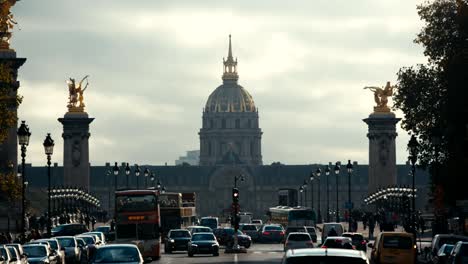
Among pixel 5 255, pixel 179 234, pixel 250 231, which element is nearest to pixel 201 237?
pixel 179 234

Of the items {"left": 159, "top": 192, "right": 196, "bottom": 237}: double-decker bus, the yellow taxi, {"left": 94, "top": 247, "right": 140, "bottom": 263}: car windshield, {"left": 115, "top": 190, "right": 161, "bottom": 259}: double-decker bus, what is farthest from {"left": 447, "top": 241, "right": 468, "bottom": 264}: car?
{"left": 159, "top": 192, "right": 196, "bottom": 237}: double-decker bus

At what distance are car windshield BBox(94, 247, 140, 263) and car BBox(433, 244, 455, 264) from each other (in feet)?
36.9

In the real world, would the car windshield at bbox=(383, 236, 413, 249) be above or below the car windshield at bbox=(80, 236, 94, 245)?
below

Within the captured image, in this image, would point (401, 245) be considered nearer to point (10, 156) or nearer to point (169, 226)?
point (169, 226)

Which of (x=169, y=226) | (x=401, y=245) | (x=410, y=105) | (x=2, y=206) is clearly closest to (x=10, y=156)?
(x=2, y=206)

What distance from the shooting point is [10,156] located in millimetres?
117000

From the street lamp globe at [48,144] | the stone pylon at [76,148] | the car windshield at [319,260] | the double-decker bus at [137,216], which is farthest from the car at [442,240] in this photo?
the stone pylon at [76,148]

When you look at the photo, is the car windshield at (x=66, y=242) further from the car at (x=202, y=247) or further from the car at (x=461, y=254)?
the car at (x=461, y=254)

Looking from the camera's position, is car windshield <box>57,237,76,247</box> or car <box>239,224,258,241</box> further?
car <box>239,224,258,241</box>

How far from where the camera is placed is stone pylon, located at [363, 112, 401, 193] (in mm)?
189875

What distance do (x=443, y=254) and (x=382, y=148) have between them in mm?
137717

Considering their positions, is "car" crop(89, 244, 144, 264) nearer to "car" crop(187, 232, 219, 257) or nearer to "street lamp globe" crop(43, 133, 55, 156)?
"street lamp globe" crop(43, 133, 55, 156)

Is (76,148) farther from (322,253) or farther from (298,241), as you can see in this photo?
(322,253)

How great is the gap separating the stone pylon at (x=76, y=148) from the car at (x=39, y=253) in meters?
127
